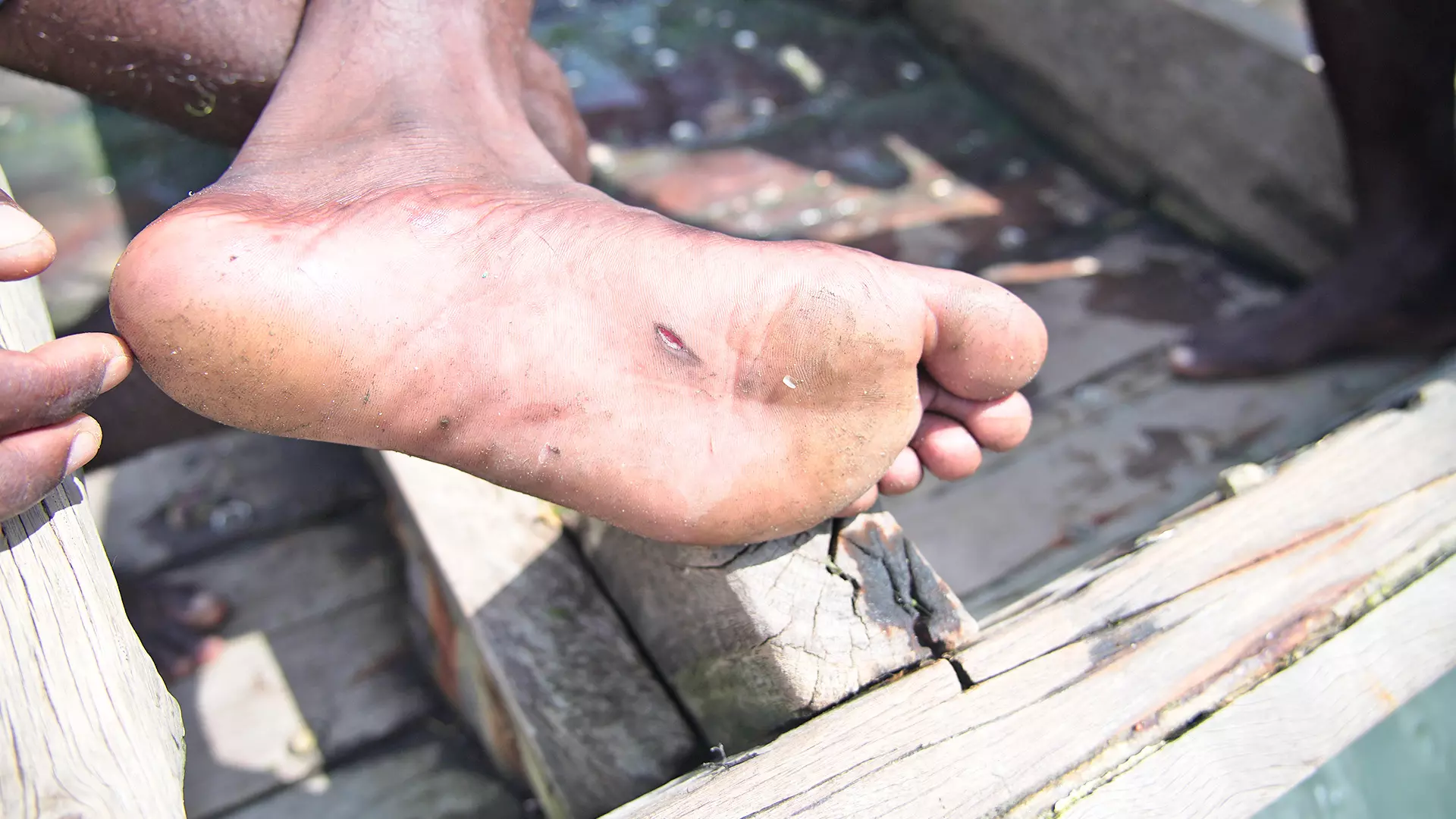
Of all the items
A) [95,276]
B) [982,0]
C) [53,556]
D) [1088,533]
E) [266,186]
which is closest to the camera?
[53,556]

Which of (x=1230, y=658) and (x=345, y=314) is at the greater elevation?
(x=345, y=314)

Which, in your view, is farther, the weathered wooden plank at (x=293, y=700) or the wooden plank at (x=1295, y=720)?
the weathered wooden plank at (x=293, y=700)

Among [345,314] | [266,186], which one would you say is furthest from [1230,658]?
[266,186]

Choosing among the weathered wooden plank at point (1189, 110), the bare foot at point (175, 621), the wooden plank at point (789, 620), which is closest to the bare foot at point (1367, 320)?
the weathered wooden plank at point (1189, 110)

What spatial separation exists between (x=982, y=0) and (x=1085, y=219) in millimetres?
545

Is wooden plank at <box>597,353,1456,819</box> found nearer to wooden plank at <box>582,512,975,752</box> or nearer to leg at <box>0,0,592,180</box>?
wooden plank at <box>582,512,975,752</box>

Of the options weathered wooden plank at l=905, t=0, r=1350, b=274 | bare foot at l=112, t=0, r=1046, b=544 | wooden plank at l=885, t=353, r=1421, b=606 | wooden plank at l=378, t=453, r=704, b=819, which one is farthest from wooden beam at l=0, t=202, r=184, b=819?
weathered wooden plank at l=905, t=0, r=1350, b=274

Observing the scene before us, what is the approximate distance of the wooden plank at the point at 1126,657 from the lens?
62 cm

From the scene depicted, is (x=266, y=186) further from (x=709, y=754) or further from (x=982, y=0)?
(x=982, y=0)

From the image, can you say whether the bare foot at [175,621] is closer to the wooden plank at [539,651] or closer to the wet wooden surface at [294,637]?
the wet wooden surface at [294,637]

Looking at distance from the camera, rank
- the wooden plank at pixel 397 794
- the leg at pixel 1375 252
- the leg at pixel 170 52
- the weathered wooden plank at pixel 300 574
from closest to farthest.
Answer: the leg at pixel 170 52 → the wooden plank at pixel 397 794 → the weathered wooden plank at pixel 300 574 → the leg at pixel 1375 252

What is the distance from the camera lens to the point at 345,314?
0.63 m

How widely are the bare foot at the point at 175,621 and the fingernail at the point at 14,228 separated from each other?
632 millimetres

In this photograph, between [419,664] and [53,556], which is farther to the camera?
[419,664]
